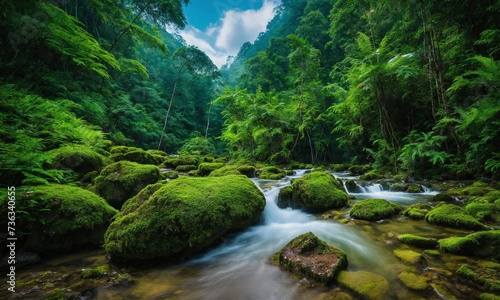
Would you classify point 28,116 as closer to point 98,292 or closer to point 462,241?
point 98,292

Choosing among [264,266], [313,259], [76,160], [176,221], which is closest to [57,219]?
[176,221]

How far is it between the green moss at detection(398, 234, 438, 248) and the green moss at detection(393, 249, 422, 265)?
0.35 m

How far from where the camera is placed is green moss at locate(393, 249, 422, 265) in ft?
10.3

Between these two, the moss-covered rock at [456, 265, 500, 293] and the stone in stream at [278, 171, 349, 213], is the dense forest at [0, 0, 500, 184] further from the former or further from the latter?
the moss-covered rock at [456, 265, 500, 293]

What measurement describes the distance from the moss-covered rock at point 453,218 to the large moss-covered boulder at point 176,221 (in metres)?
3.61

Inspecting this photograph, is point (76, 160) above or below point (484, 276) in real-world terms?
above

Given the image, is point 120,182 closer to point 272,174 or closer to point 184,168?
point 184,168

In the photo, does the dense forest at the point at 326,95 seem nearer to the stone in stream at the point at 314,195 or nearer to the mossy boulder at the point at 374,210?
the mossy boulder at the point at 374,210

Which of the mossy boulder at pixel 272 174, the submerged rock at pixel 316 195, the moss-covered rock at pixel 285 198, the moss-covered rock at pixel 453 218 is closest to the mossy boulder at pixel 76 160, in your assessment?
the moss-covered rock at pixel 285 198

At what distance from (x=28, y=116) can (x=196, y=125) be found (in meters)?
30.5

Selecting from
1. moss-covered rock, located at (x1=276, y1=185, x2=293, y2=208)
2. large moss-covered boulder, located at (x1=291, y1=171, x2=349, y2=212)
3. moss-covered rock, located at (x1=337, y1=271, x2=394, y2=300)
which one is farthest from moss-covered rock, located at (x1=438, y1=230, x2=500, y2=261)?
moss-covered rock, located at (x1=276, y1=185, x2=293, y2=208)

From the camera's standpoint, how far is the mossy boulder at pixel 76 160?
6.61 m

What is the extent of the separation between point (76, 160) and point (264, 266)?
644 cm

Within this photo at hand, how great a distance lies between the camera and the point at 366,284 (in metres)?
2.61
